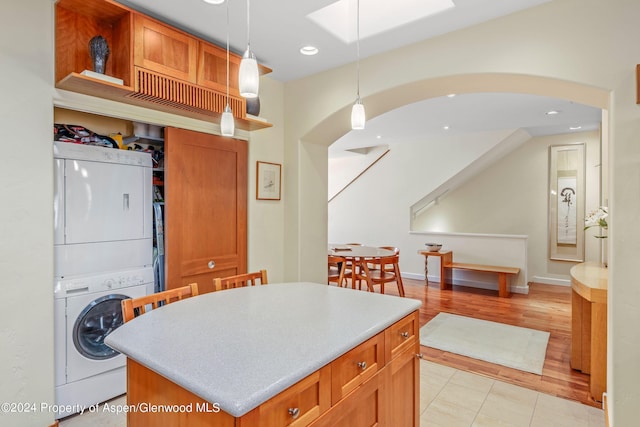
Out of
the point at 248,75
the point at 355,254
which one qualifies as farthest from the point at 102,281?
the point at 355,254

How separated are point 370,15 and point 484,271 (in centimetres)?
456

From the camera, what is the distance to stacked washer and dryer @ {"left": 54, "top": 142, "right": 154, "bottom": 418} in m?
2.16

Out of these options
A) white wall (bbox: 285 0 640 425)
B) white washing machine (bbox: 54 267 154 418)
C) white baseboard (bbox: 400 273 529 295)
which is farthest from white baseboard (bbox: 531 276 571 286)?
white washing machine (bbox: 54 267 154 418)

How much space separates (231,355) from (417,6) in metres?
2.37

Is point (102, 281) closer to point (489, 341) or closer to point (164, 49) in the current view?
point (164, 49)

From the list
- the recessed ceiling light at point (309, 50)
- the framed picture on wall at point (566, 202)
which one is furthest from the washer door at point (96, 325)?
the framed picture on wall at point (566, 202)

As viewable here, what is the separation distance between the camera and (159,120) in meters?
2.58

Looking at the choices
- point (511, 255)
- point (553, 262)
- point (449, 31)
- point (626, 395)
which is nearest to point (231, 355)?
point (626, 395)

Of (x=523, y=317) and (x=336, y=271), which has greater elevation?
(x=336, y=271)

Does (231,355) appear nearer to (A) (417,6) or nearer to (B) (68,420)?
(B) (68,420)

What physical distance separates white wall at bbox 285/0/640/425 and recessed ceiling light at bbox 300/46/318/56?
36cm

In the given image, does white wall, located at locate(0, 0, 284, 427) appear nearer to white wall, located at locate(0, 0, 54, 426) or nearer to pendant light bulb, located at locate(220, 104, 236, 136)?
white wall, located at locate(0, 0, 54, 426)

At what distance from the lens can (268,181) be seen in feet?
11.0

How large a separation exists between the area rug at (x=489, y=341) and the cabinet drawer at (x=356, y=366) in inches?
87.1
